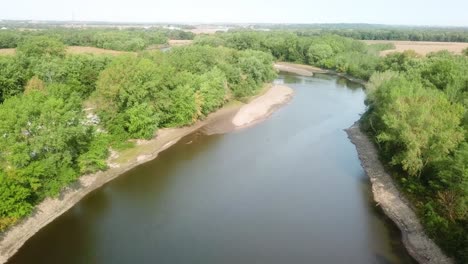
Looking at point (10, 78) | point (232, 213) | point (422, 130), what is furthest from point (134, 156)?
point (422, 130)

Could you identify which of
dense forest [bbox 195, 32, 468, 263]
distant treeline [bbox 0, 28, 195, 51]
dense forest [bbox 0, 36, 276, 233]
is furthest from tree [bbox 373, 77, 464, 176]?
distant treeline [bbox 0, 28, 195, 51]

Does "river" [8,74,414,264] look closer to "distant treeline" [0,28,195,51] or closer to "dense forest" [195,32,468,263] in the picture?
"dense forest" [195,32,468,263]

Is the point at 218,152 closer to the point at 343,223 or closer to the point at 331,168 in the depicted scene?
the point at 331,168

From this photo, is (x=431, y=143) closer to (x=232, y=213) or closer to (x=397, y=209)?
(x=397, y=209)

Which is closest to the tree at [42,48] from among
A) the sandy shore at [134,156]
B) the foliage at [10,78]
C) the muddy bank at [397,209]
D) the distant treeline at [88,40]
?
the foliage at [10,78]

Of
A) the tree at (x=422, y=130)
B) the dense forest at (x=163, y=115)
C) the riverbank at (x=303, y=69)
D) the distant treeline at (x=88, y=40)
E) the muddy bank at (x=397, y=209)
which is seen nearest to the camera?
the muddy bank at (x=397, y=209)

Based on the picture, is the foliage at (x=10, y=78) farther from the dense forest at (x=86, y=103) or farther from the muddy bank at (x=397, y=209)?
the muddy bank at (x=397, y=209)
